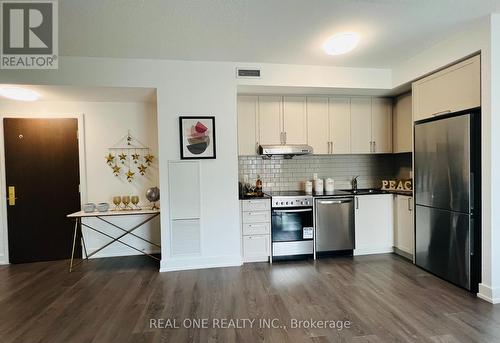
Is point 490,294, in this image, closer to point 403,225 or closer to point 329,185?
point 403,225

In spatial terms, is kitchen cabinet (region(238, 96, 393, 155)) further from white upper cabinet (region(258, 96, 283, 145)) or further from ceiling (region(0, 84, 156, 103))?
ceiling (region(0, 84, 156, 103))

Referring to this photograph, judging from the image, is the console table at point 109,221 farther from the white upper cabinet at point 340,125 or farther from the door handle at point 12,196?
the white upper cabinet at point 340,125

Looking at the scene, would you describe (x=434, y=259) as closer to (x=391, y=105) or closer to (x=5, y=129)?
(x=391, y=105)

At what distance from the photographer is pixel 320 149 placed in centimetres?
409

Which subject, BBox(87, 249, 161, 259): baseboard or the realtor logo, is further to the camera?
BBox(87, 249, 161, 259): baseboard

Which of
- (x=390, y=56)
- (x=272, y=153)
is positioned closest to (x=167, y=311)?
(x=272, y=153)

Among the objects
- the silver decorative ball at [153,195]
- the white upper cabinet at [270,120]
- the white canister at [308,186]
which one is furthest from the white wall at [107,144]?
the white canister at [308,186]

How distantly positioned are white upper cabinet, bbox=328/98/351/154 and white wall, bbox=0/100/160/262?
2754 millimetres

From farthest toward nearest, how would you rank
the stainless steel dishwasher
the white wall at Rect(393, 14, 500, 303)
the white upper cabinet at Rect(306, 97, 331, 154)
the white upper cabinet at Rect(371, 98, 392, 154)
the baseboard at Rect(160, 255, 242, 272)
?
the white upper cabinet at Rect(371, 98, 392, 154)
the white upper cabinet at Rect(306, 97, 331, 154)
the stainless steel dishwasher
the baseboard at Rect(160, 255, 242, 272)
the white wall at Rect(393, 14, 500, 303)

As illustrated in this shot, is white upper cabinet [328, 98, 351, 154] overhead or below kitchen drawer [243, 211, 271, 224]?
overhead

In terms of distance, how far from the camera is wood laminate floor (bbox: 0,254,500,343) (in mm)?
2066

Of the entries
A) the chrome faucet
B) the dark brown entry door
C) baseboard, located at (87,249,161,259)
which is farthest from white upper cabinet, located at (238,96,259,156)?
the dark brown entry door

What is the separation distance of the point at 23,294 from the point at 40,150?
6.38 feet

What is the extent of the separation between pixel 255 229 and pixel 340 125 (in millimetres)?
2100
